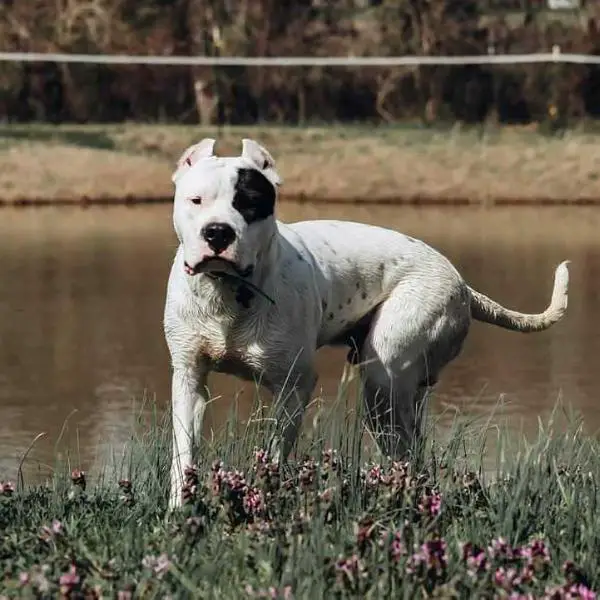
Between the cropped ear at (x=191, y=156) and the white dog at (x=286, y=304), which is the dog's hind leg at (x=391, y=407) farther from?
the cropped ear at (x=191, y=156)

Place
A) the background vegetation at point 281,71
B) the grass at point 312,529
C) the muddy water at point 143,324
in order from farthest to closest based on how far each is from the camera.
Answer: the background vegetation at point 281,71 → the muddy water at point 143,324 → the grass at point 312,529

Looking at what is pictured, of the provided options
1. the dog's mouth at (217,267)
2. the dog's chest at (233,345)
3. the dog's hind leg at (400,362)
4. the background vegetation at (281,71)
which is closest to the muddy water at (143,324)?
the dog's hind leg at (400,362)

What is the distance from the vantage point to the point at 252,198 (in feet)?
18.5

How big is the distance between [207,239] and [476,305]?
1852 millimetres

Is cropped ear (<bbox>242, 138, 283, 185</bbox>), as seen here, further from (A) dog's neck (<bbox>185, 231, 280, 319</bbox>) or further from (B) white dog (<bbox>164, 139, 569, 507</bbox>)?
(A) dog's neck (<bbox>185, 231, 280, 319</bbox>)

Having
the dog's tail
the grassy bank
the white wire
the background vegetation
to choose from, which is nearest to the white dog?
the dog's tail

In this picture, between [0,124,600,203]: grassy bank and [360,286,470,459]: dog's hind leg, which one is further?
[0,124,600,203]: grassy bank

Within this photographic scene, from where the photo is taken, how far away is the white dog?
222 inches

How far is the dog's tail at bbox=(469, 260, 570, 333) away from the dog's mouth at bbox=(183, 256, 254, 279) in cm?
161

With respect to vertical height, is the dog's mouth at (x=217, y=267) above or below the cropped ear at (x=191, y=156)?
below

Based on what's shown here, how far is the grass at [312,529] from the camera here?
4398 millimetres

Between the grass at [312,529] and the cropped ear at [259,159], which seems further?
the cropped ear at [259,159]

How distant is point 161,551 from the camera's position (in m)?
4.77

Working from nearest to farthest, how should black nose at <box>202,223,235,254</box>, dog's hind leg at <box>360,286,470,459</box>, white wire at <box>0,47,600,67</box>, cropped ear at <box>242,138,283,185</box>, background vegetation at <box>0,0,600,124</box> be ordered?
1. black nose at <box>202,223,235,254</box>
2. cropped ear at <box>242,138,283,185</box>
3. dog's hind leg at <box>360,286,470,459</box>
4. white wire at <box>0,47,600,67</box>
5. background vegetation at <box>0,0,600,124</box>
